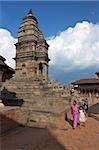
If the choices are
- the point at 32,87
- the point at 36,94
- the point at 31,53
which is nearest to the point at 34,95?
the point at 36,94

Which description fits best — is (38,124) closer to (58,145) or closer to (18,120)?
(18,120)

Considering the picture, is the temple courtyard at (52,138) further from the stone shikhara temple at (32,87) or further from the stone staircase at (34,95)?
the stone staircase at (34,95)

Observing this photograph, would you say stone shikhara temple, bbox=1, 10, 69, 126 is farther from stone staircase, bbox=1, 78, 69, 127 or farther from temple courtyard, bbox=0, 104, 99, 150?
temple courtyard, bbox=0, 104, 99, 150

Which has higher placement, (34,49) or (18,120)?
(34,49)

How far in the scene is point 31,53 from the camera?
2952 centimetres

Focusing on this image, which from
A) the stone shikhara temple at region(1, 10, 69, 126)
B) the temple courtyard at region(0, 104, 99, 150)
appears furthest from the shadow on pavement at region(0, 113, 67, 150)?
the stone shikhara temple at region(1, 10, 69, 126)

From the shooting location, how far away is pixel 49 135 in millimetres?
9266

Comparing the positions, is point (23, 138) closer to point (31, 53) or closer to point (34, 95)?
point (34, 95)

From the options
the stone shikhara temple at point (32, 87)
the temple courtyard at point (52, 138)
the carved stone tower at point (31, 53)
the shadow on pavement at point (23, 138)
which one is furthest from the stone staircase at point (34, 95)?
the carved stone tower at point (31, 53)

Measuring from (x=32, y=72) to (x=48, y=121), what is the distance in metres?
18.3

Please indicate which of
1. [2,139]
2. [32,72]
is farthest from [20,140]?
[32,72]

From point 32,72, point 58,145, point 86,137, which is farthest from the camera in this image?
point 32,72

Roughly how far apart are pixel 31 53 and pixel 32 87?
10438 millimetres

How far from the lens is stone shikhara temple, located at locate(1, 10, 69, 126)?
11719 mm
